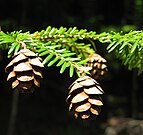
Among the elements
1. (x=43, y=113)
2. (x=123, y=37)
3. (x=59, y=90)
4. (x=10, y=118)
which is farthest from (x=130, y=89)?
(x=123, y=37)

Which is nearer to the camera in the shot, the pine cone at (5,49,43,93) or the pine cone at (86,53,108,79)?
the pine cone at (5,49,43,93)

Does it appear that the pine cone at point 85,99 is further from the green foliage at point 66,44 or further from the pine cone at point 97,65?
the pine cone at point 97,65

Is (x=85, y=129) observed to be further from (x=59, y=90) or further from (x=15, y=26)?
(x=15, y=26)

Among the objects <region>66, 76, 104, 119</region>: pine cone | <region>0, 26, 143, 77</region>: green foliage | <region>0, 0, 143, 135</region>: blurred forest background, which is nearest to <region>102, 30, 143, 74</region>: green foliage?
<region>0, 26, 143, 77</region>: green foliage

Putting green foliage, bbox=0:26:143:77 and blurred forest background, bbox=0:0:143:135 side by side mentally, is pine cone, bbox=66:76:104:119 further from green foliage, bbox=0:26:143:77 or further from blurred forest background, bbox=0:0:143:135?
blurred forest background, bbox=0:0:143:135

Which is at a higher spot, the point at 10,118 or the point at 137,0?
the point at 137,0

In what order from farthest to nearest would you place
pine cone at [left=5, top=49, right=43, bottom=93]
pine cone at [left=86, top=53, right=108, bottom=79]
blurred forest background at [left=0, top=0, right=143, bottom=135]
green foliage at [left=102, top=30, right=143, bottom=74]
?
blurred forest background at [left=0, top=0, right=143, bottom=135] → pine cone at [left=86, top=53, right=108, bottom=79] → green foliage at [left=102, top=30, right=143, bottom=74] → pine cone at [left=5, top=49, right=43, bottom=93]

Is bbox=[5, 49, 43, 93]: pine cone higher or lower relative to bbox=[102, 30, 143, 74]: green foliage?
lower

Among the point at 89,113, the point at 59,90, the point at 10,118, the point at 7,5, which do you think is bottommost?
the point at 89,113

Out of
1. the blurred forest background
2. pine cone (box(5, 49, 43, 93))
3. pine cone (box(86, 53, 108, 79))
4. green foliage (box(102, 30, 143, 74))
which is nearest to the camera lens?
pine cone (box(5, 49, 43, 93))
